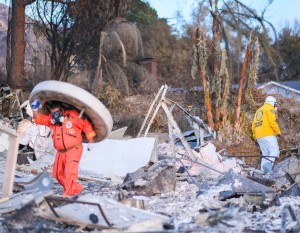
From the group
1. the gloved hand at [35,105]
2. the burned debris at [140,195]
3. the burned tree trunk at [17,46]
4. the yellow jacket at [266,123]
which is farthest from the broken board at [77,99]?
the burned tree trunk at [17,46]

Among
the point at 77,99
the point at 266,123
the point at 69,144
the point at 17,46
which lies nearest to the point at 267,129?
the point at 266,123

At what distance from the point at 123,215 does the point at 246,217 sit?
52.7 inches

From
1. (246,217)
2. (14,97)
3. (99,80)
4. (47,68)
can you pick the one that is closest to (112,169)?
(246,217)

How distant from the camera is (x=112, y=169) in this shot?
31.9 feet

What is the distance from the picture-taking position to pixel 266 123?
446 inches

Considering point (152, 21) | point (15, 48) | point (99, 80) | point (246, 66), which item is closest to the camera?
point (246, 66)

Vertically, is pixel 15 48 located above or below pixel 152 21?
below

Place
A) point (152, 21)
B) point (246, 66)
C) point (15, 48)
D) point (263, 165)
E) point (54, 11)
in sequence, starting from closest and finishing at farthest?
point (263, 165), point (246, 66), point (15, 48), point (54, 11), point (152, 21)

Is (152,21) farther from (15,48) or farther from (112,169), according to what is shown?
(112,169)

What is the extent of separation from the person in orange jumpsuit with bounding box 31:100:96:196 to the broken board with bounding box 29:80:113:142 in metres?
0.13

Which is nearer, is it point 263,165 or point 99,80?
point 263,165

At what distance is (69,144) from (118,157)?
345 cm

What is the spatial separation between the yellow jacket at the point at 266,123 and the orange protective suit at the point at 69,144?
5.45 meters

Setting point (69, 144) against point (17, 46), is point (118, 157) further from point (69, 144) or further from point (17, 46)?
point (17, 46)
